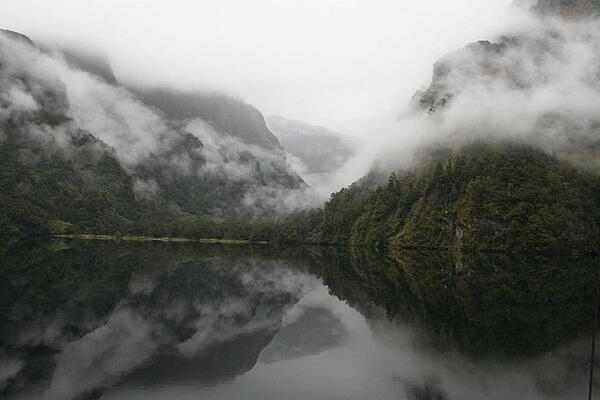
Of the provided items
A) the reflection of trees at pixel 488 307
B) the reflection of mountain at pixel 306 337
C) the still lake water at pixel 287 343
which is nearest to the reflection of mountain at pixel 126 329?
the still lake water at pixel 287 343

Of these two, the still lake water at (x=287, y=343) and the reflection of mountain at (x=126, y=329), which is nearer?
the still lake water at (x=287, y=343)

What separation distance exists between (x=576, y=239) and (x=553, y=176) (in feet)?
125

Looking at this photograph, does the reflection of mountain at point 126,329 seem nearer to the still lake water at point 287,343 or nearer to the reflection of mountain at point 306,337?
the still lake water at point 287,343

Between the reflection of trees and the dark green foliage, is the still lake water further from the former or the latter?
the dark green foliage

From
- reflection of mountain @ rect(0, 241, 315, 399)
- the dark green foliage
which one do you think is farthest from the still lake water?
the dark green foliage

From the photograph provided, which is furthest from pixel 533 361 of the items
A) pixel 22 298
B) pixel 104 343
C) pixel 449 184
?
pixel 449 184

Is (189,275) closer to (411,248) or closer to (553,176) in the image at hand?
(411,248)

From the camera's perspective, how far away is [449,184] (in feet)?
641

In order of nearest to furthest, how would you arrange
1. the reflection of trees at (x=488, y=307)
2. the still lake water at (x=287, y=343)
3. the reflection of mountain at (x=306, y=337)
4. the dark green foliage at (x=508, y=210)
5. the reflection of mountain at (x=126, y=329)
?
the still lake water at (x=287, y=343) → the reflection of mountain at (x=126, y=329) → the reflection of mountain at (x=306, y=337) → the reflection of trees at (x=488, y=307) → the dark green foliage at (x=508, y=210)

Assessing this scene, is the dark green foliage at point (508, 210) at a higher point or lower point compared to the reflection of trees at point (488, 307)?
lower

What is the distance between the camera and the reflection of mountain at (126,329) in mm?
21328

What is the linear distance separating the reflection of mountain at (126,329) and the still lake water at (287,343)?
98 millimetres

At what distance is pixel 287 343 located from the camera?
2877 centimetres

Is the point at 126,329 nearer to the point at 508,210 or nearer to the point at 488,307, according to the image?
the point at 488,307
